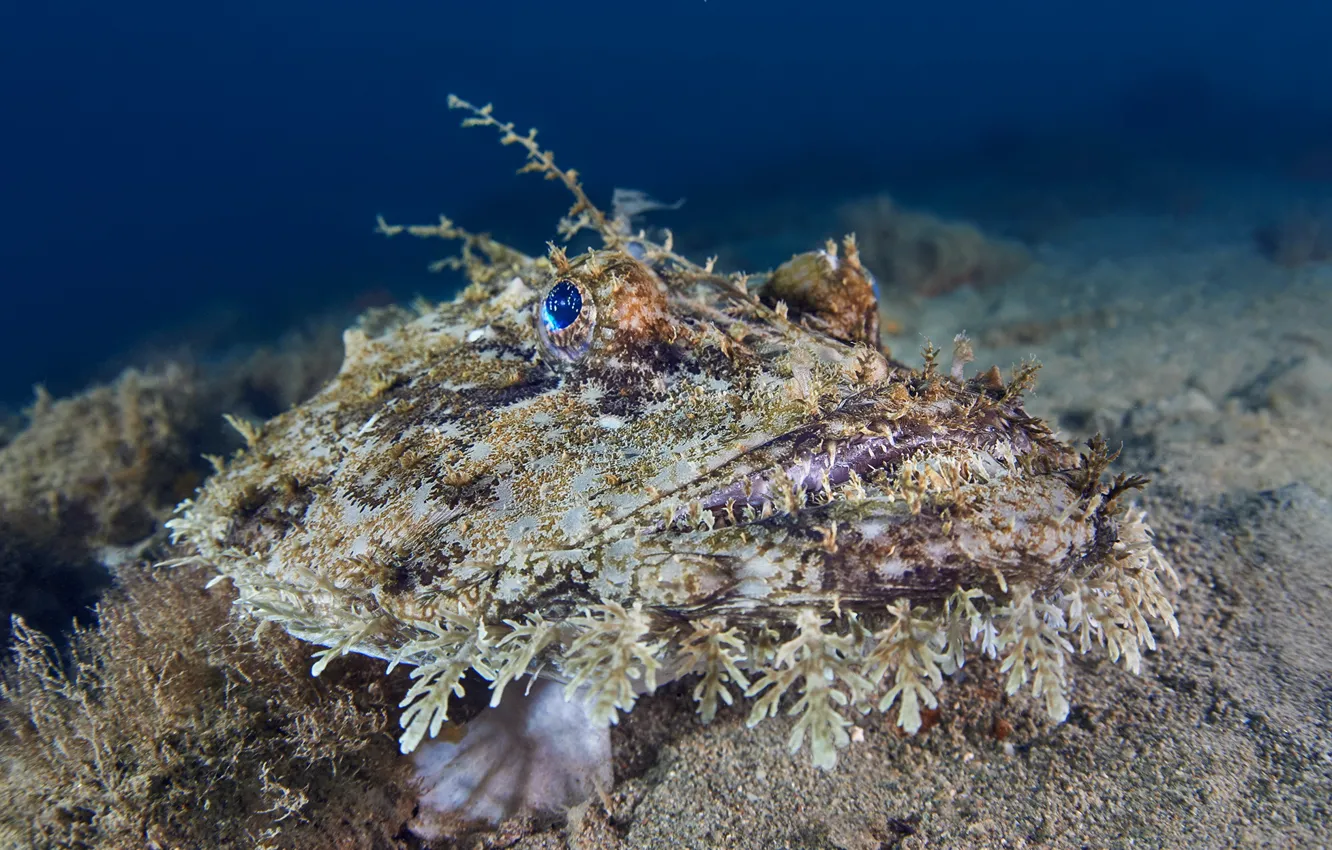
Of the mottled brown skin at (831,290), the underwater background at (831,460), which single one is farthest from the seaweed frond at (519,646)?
the mottled brown skin at (831,290)

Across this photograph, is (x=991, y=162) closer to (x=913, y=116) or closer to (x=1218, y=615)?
(x=913, y=116)

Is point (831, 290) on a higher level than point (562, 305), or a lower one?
lower

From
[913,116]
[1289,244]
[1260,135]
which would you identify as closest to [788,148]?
[913,116]

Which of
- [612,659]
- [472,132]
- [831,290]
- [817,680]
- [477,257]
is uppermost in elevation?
[477,257]

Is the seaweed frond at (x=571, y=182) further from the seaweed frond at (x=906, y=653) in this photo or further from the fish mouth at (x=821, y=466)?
the seaweed frond at (x=906, y=653)

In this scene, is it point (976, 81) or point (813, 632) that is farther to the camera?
point (976, 81)

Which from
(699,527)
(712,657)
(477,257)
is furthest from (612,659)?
(477,257)

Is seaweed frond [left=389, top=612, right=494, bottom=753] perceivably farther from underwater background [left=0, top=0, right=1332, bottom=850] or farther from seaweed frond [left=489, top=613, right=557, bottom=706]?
underwater background [left=0, top=0, right=1332, bottom=850]

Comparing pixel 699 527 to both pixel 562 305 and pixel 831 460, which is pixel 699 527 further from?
pixel 562 305

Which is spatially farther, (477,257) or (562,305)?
(477,257)
